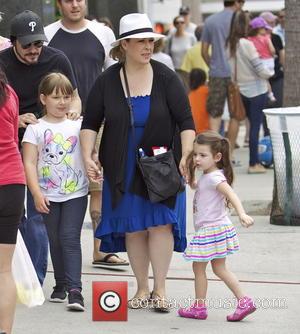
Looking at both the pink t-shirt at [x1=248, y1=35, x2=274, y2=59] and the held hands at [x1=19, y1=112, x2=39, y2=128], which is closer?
the held hands at [x1=19, y1=112, x2=39, y2=128]

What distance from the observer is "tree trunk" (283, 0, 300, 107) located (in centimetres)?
984

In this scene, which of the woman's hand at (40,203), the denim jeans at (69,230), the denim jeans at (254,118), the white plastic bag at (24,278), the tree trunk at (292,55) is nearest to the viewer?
the white plastic bag at (24,278)

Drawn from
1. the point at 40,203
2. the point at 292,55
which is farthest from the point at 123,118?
the point at 292,55

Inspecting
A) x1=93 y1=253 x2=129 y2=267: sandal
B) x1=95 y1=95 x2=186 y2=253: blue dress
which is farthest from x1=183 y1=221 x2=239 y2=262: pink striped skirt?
x1=93 y1=253 x2=129 y2=267: sandal

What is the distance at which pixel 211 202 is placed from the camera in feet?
21.2

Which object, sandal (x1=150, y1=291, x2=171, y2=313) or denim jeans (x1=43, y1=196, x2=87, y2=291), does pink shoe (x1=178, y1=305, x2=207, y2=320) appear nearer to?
sandal (x1=150, y1=291, x2=171, y2=313)

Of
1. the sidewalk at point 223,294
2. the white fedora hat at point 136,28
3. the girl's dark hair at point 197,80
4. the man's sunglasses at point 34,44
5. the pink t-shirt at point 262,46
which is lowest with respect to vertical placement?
the sidewalk at point 223,294

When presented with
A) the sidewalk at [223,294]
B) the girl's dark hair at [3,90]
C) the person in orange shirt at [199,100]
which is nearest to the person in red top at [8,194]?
the girl's dark hair at [3,90]

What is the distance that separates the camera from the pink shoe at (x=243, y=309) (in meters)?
6.41

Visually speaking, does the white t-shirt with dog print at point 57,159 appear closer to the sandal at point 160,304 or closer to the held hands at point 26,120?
the held hands at point 26,120

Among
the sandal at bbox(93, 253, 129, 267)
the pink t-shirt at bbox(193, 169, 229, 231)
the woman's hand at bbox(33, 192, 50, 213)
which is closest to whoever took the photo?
the pink t-shirt at bbox(193, 169, 229, 231)

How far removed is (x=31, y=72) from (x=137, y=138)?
2.71 ft

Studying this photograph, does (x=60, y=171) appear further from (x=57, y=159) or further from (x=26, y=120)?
(x=26, y=120)

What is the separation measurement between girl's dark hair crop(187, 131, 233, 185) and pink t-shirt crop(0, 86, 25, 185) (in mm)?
1219
